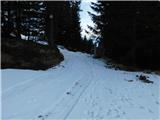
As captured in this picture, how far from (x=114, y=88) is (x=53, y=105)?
5748mm

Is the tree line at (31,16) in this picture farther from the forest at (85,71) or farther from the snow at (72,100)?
the snow at (72,100)

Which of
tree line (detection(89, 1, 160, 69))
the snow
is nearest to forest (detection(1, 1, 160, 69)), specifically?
tree line (detection(89, 1, 160, 69))

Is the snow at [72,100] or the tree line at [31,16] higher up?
the tree line at [31,16]

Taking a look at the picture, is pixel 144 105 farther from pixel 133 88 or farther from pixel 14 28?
pixel 14 28

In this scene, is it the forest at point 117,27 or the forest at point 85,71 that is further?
the forest at point 117,27

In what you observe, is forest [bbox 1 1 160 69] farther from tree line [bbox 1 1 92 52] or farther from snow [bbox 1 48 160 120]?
snow [bbox 1 48 160 120]

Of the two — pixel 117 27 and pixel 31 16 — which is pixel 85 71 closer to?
pixel 117 27

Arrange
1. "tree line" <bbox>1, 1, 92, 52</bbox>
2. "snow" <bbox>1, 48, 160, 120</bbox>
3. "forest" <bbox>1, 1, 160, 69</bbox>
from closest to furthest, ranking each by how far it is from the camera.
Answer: "snow" <bbox>1, 48, 160, 120</bbox>
"forest" <bbox>1, 1, 160, 69</bbox>
"tree line" <bbox>1, 1, 92, 52</bbox>

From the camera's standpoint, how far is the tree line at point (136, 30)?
3083 centimetres

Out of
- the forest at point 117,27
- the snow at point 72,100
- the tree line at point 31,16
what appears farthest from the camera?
the tree line at point 31,16

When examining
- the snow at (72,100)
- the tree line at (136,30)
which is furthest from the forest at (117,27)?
the snow at (72,100)

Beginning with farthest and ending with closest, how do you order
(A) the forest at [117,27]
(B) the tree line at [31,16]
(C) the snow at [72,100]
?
(B) the tree line at [31,16], (A) the forest at [117,27], (C) the snow at [72,100]

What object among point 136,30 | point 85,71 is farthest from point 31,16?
point 85,71

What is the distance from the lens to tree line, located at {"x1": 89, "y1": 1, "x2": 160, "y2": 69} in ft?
101
